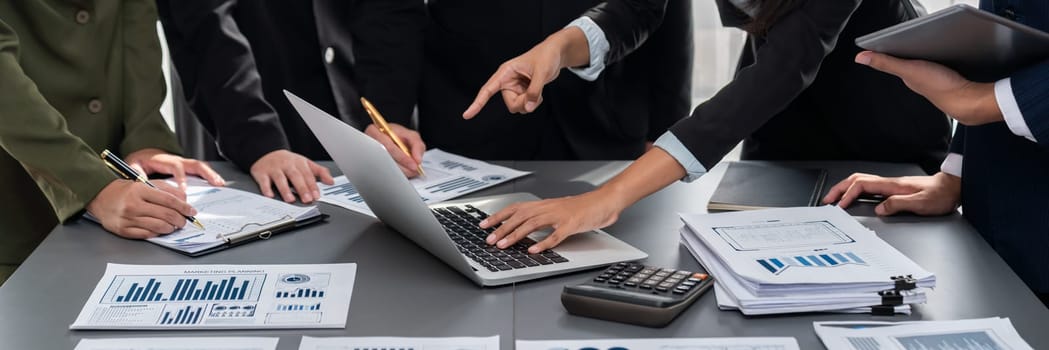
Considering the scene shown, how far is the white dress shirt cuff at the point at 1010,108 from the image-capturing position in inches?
47.1

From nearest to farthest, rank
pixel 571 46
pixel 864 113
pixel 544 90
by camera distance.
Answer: pixel 571 46 < pixel 864 113 < pixel 544 90

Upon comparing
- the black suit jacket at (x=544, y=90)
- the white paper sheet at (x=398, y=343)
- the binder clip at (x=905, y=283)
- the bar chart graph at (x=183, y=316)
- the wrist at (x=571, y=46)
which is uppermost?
the black suit jacket at (x=544, y=90)

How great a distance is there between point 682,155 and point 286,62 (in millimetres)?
1069

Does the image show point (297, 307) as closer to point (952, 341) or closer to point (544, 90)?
point (952, 341)

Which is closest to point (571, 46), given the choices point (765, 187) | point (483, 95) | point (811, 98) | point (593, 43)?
point (593, 43)

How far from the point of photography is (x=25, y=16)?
1.73 m

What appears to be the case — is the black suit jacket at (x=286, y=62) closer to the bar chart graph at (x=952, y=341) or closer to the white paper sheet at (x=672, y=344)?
the white paper sheet at (x=672, y=344)

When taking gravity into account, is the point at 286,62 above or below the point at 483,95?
above

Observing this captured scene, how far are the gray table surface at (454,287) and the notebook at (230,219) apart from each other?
2cm

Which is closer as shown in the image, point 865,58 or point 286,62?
point 865,58

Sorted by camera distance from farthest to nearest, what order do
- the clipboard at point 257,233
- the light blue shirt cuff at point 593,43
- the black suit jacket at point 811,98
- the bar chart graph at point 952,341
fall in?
the light blue shirt cuff at point 593,43 → the black suit jacket at point 811,98 → the clipboard at point 257,233 → the bar chart graph at point 952,341

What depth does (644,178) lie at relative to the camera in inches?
58.6

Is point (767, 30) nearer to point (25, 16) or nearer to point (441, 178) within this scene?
point (441, 178)

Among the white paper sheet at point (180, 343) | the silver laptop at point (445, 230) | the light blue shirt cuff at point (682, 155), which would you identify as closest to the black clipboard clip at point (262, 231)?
the silver laptop at point (445, 230)
